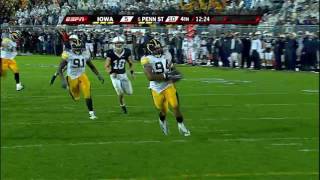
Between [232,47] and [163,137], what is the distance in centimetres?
1846

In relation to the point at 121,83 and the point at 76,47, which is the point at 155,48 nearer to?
the point at 76,47

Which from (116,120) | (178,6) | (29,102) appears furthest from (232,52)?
(116,120)

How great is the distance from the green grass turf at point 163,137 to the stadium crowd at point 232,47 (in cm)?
689

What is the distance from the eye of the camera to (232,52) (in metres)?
29.5

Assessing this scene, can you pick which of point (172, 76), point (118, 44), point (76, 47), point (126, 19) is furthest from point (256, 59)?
point (172, 76)

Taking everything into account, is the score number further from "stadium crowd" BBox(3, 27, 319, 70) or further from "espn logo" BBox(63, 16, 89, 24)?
"espn logo" BBox(63, 16, 89, 24)

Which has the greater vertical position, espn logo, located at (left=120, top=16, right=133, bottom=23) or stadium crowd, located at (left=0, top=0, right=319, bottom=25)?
stadium crowd, located at (left=0, top=0, right=319, bottom=25)

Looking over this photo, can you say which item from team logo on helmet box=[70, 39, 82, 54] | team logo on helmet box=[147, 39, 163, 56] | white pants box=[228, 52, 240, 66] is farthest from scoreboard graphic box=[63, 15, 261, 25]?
team logo on helmet box=[147, 39, 163, 56]

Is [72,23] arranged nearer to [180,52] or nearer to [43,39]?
[43,39]

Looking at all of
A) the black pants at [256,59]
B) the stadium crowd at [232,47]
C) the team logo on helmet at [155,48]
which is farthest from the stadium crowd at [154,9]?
the team logo on helmet at [155,48]

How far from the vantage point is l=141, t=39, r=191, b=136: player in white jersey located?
11.6 meters

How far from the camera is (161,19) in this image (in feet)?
128

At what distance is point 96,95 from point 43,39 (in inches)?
984

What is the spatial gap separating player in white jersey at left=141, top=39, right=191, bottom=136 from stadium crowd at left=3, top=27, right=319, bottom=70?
12.3 meters
